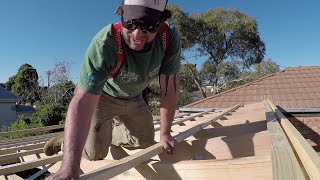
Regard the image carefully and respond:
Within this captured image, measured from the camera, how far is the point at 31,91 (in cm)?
3694

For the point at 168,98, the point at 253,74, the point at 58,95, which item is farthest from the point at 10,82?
the point at 168,98

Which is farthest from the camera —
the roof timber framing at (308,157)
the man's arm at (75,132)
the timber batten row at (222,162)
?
the man's arm at (75,132)

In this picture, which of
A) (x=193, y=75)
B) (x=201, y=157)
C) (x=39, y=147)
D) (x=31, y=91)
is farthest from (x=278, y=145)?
(x=31, y=91)

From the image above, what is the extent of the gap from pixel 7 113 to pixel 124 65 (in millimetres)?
24764

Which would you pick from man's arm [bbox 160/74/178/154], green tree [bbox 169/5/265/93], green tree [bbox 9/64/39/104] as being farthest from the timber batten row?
green tree [bbox 9/64/39/104]

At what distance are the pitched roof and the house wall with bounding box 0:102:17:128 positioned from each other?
20.2 meters

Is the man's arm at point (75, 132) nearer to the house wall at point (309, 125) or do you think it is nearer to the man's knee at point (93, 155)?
the man's knee at point (93, 155)

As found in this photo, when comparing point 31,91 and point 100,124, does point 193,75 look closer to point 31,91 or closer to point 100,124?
point 100,124

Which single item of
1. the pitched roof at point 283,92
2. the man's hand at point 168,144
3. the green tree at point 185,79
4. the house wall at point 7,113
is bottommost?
the house wall at point 7,113

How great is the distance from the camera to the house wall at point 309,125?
618 cm

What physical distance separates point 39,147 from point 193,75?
2159 centimetres

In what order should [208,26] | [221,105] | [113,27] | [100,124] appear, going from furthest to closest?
[208,26]
[221,105]
[100,124]
[113,27]

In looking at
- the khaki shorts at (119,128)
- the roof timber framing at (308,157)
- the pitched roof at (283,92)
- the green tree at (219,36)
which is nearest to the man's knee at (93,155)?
the khaki shorts at (119,128)

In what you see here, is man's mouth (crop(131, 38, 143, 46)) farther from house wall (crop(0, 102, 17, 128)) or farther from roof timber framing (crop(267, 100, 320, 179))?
house wall (crop(0, 102, 17, 128))
